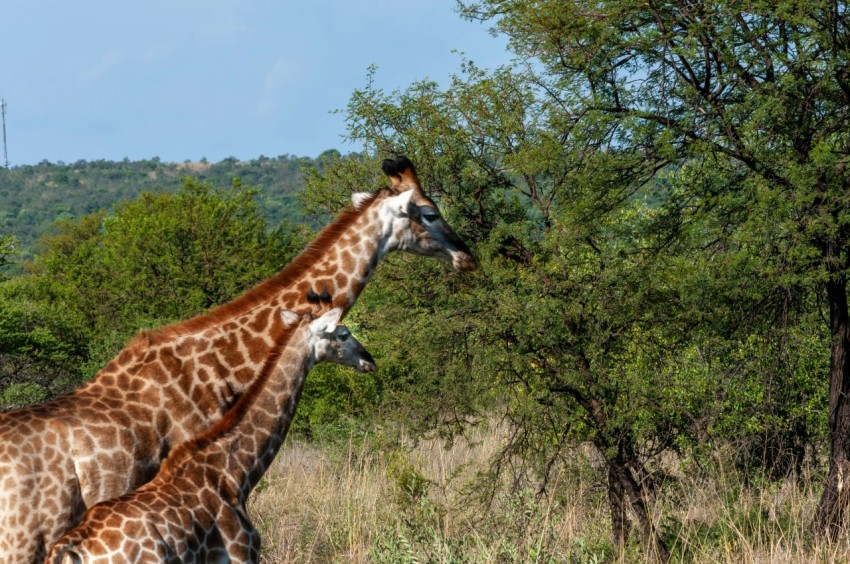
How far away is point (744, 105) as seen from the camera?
31.7ft

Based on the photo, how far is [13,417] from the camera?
6.12m

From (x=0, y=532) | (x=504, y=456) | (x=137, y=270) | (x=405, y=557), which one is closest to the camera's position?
(x=0, y=532)

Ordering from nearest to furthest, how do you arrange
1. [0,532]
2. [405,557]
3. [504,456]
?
[0,532]
[405,557]
[504,456]

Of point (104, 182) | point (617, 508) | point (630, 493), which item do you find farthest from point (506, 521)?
point (104, 182)

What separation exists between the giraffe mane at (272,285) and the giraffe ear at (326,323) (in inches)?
35.1

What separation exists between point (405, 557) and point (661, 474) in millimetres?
4649

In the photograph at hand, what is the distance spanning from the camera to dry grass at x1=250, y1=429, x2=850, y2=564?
339 inches

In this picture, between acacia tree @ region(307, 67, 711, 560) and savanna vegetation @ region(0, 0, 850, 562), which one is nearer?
savanna vegetation @ region(0, 0, 850, 562)

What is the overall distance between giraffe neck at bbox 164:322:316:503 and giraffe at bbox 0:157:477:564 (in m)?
0.16

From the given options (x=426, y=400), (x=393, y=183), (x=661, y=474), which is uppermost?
(x=393, y=183)

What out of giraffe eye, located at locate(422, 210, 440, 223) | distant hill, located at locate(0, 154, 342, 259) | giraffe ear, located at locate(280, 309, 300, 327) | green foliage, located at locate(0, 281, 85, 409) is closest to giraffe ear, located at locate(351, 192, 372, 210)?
giraffe eye, located at locate(422, 210, 440, 223)

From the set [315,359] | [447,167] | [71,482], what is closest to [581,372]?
[447,167]

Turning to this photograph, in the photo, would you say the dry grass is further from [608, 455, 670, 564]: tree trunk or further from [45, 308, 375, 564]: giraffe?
[45, 308, 375, 564]: giraffe

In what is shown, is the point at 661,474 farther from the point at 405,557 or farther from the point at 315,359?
the point at 315,359
